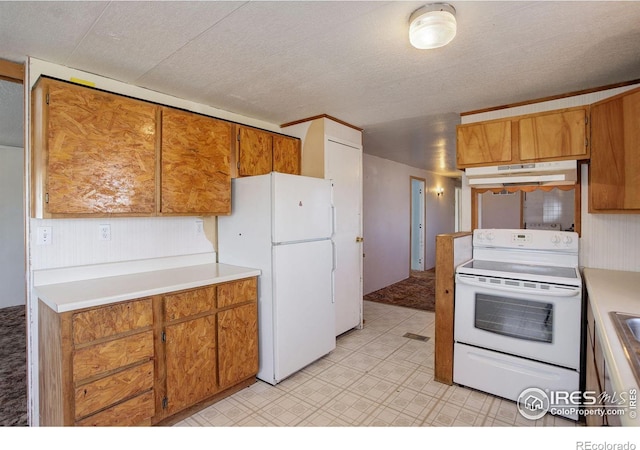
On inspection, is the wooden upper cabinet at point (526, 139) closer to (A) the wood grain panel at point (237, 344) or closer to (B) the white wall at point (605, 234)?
(B) the white wall at point (605, 234)

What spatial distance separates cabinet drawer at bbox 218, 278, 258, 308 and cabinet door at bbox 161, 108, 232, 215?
24.7 inches

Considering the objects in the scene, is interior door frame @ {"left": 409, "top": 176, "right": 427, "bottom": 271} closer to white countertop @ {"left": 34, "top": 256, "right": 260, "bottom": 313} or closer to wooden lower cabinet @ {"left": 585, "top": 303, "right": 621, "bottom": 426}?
white countertop @ {"left": 34, "top": 256, "right": 260, "bottom": 313}

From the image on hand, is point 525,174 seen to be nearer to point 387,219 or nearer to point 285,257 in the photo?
point 285,257

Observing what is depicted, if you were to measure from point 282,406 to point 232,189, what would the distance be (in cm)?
173

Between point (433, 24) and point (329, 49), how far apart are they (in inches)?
25.1

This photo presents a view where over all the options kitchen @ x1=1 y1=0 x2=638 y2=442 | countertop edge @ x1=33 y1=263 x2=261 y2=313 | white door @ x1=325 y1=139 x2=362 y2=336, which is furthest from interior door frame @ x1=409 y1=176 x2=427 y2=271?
countertop edge @ x1=33 y1=263 x2=261 y2=313

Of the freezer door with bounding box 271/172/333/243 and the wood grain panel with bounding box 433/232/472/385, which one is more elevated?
the freezer door with bounding box 271/172/333/243

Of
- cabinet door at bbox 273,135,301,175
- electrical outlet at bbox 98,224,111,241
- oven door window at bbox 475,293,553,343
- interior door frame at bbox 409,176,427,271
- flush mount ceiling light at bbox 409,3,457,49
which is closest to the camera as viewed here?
flush mount ceiling light at bbox 409,3,457,49

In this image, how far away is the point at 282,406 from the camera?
230cm

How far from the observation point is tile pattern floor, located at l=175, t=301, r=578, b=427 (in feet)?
7.04

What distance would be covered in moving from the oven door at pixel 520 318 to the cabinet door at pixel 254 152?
1.93m

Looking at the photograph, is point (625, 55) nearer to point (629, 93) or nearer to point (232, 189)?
point (629, 93)

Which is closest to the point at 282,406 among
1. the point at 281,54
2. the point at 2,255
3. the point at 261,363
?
the point at 261,363
